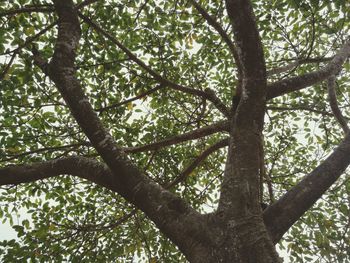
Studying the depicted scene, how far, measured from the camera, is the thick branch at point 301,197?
219cm

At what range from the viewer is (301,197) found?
2.28 m

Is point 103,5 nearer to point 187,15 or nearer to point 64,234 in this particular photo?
point 187,15

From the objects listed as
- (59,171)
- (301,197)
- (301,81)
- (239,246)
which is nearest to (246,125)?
(301,197)

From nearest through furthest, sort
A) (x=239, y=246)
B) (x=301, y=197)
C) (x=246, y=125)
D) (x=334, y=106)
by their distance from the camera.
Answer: (x=239, y=246) → (x=301, y=197) → (x=246, y=125) → (x=334, y=106)

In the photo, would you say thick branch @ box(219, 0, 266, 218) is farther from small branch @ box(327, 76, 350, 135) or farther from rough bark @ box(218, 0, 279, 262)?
small branch @ box(327, 76, 350, 135)

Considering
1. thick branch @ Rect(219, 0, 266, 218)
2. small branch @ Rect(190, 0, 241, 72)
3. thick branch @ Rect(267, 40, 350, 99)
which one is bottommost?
thick branch @ Rect(219, 0, 266, 218)

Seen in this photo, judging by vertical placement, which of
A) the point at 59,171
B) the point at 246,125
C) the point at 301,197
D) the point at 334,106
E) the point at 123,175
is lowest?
the point at 301,197

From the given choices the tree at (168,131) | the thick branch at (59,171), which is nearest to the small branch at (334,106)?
the tree at (168,131)

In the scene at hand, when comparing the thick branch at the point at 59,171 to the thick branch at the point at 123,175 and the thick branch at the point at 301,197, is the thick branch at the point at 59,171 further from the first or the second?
the thick branch at the point at 301,197

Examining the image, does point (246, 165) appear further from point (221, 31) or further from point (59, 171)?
point (221, 31)

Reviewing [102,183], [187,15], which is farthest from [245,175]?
[187,15]

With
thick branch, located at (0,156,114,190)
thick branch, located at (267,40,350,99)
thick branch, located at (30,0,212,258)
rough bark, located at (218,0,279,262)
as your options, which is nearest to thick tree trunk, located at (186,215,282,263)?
rough bark, located at (218,0,279,262)

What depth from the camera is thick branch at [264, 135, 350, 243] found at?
86.3 inches

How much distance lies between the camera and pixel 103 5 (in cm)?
469
